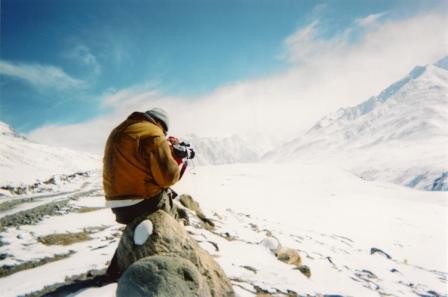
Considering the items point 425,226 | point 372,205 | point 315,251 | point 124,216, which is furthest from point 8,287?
point 372,205

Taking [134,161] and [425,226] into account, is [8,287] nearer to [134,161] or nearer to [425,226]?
[134,161]

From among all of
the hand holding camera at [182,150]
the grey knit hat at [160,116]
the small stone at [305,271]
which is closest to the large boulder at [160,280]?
the hand holding camera at [182,150]

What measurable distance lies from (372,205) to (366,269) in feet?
156

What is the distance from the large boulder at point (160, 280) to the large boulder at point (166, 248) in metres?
0.92

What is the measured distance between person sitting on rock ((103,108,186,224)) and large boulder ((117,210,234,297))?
1.18 feet

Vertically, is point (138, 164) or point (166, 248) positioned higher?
point (138, 164)

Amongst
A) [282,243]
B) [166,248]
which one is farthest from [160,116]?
[282,243]

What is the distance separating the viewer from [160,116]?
7637 mm

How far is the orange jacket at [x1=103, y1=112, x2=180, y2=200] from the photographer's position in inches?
271

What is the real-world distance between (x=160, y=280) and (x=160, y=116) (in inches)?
131

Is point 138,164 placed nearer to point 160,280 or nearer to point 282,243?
point 160,280

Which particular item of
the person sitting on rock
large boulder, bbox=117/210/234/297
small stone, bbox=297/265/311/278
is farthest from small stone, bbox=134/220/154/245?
small stone, bbox=297/265/311/278

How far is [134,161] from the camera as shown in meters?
7.00

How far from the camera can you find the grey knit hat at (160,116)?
7602mm
